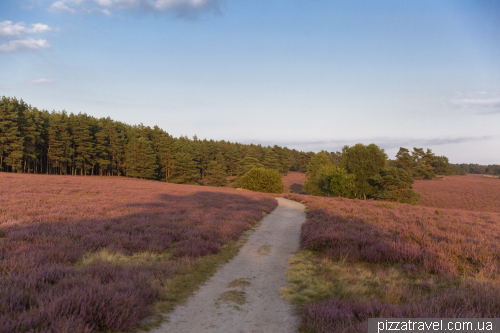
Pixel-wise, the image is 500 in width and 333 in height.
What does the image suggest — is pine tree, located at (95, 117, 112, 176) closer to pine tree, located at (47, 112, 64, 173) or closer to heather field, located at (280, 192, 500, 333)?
pine tree, located at (47, 112, 64, 173)

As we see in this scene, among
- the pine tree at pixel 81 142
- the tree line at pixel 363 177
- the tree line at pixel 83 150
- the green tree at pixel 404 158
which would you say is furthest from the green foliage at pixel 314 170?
the pine tree at pixel 81 142

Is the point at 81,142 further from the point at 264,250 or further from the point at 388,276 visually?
the point at 388,276

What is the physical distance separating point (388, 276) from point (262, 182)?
41.8m

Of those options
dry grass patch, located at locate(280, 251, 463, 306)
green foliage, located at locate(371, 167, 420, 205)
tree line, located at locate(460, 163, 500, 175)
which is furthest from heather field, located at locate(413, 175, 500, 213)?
tree line, located at locate(460, 163, 500, 175)

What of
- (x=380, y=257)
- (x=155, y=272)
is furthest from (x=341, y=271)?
(x=155, y=272)

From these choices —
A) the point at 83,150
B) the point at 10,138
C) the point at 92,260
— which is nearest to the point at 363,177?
the point at 92,260

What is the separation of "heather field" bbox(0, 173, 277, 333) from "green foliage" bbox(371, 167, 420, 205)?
130ft

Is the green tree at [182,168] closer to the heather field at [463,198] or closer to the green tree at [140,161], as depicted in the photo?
the green tree at [140,161]

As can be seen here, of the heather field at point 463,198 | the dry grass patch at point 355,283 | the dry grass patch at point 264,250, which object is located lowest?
the heather field at point 463,198

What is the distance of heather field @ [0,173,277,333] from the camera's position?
12.6 ft

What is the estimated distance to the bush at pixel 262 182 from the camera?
1900 inches

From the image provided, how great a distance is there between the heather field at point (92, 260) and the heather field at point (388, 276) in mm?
3223

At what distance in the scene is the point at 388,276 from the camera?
646 cm

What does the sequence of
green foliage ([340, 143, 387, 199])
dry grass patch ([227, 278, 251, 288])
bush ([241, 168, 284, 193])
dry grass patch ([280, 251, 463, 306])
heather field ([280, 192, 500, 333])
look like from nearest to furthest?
heather field ([280, 192, 500, 333])
dry grass patch ([280, 251, 463, 306])
dry grass patch ([227, 278, 251, 288])
bush ([241, 168, 284, 193])
green foliage ([340, 143, 387, 199])
